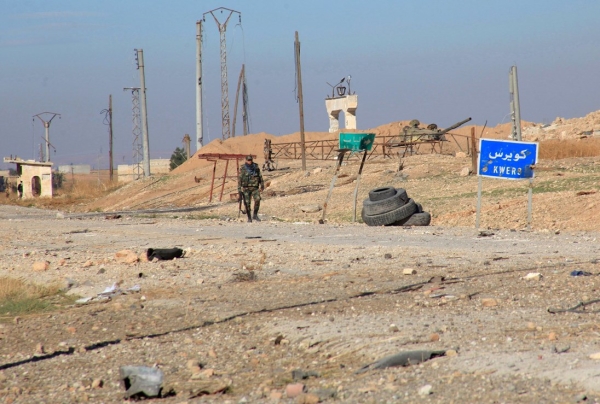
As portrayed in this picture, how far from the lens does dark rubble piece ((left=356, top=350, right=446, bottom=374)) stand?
21.1ft

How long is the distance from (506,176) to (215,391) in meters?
10.1

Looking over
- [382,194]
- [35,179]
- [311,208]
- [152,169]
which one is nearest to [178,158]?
[152,169]

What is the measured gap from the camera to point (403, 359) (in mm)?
6477

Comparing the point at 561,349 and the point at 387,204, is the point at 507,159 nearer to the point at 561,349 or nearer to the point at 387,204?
the point at 387,204

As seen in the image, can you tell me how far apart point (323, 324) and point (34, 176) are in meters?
53.1

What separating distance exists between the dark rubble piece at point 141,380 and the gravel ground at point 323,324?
107 mm

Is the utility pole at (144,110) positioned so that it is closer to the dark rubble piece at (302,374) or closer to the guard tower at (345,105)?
the guard tower at (345,105)

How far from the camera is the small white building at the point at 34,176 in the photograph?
186 ft

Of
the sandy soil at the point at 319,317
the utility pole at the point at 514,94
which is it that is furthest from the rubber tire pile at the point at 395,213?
the utility pole at the point at 514,94

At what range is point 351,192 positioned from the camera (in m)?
29.3

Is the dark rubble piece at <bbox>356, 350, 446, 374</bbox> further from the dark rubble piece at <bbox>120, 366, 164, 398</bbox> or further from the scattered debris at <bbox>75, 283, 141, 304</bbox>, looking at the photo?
the scattered debris at <bbox>75, 283, 141, 304</bbox>

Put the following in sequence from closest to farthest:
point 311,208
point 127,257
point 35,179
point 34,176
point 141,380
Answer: point 141,380
point 127,257
point 311,208
point 34,176
point 35,179

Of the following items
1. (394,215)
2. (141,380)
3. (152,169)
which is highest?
(152,169)

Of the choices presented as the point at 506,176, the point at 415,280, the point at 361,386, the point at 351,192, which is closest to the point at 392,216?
the point at 506,176
